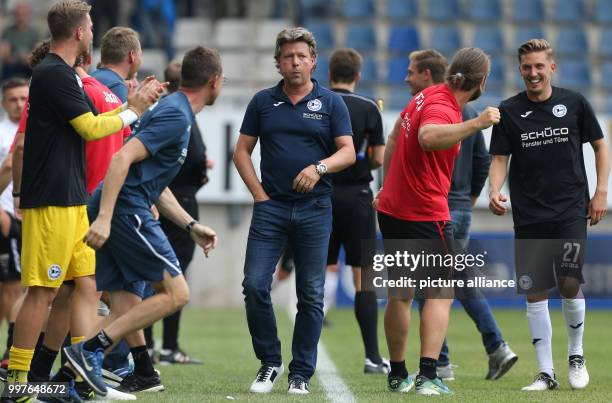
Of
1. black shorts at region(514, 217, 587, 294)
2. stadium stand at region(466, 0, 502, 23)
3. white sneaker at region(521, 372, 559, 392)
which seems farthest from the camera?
stadium stand at region(466, 0, 502, 23)

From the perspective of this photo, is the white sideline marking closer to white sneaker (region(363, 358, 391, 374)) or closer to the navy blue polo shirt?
white sneaker (region(363, 358, 391, 374))

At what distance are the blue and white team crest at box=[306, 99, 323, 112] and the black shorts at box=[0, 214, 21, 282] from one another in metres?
3.17

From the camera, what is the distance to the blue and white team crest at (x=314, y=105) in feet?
22.8

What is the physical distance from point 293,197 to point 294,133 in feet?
1.21

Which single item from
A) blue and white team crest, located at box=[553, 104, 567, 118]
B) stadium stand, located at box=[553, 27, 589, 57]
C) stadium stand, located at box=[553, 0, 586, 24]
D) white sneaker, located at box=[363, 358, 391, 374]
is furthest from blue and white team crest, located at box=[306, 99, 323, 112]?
stadium stand, located at box=[553, 0, 586, 24]

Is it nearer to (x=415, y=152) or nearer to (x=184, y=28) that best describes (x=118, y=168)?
(x=415, y=152)

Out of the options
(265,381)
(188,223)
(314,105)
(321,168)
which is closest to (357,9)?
(314,105)

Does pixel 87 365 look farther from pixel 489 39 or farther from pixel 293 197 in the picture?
pixel 489 39

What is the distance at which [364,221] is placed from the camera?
868 cm

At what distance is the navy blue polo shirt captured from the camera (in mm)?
6949

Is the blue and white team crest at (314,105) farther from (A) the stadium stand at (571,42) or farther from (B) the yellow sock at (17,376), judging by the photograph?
(A) the stadium stand at (571,42)

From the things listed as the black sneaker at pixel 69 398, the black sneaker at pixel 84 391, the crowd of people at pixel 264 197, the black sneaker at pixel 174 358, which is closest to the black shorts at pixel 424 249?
the crowd of people at pixel 264 197

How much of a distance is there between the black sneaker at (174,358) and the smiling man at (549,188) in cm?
296

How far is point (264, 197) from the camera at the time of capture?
6984mm
